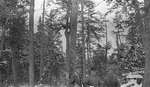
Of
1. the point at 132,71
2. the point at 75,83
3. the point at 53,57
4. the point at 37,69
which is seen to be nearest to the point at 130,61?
the point at 132,71

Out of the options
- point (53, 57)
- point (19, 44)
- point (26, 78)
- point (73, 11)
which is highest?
point (73, 11)

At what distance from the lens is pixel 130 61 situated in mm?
17750

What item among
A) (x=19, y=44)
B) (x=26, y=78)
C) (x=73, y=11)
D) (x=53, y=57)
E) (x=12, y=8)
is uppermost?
(x=12, y=8)

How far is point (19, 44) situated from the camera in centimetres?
2548

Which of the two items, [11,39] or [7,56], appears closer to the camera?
[11,39]

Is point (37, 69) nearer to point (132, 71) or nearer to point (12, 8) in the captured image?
point (12, 8)

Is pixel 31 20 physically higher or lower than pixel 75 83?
higher

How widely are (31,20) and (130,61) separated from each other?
8.16m

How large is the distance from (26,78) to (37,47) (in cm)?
884

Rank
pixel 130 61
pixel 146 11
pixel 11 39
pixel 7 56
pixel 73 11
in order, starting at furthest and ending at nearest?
pixel 7 56 → pixel 11 39 → pixel 130 61 → pixel 73 11 → pixel 146 11

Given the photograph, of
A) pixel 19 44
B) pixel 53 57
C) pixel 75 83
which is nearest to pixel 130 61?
pixel 75 83

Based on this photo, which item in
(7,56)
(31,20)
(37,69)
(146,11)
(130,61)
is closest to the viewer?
(146,11)

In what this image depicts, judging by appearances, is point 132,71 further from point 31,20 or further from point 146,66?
point 146,66

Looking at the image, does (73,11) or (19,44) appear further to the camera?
(19,44)
